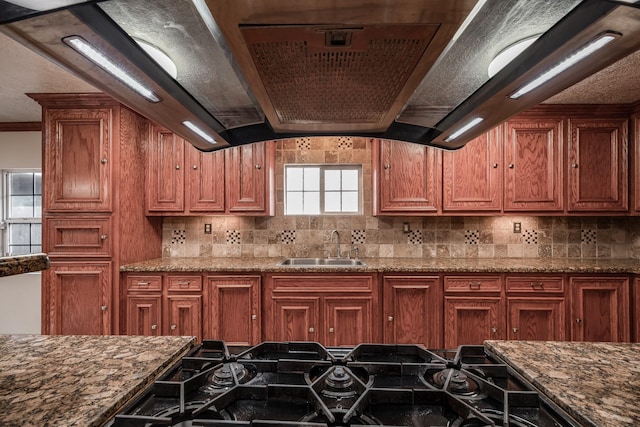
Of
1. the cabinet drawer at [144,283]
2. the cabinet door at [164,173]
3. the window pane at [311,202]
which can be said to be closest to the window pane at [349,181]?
the window pane at [311,202]

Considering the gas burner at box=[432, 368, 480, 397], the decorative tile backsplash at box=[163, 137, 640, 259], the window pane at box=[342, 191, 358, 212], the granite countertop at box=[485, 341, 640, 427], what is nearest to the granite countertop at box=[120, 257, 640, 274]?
the decorative tile backsplash at box=[163, 137, 640, 259]

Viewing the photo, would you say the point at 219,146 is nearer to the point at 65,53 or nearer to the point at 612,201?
the point at 65,53

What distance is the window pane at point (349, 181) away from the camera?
333cm

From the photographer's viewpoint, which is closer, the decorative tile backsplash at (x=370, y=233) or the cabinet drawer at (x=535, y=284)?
the cabinet drawer at (x=535, y=284)

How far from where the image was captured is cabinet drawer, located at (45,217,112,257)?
2686 millimetres

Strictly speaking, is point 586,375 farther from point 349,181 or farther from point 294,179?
point 294,179

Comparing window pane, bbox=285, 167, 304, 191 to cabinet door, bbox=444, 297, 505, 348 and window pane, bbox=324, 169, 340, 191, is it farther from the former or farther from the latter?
cabinet door, bbox=444, 297, 505, 348

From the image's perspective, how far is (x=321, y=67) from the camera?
0.75 m

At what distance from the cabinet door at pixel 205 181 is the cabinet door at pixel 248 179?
0.07 metres

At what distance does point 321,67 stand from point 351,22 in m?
0.21

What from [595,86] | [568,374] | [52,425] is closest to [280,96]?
[52,425]

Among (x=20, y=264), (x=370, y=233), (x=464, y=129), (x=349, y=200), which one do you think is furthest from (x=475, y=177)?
(x=20, y=264)

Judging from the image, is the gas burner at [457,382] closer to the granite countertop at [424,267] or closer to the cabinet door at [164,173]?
the granite countertop at [424,267]

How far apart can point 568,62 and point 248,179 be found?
263cm
